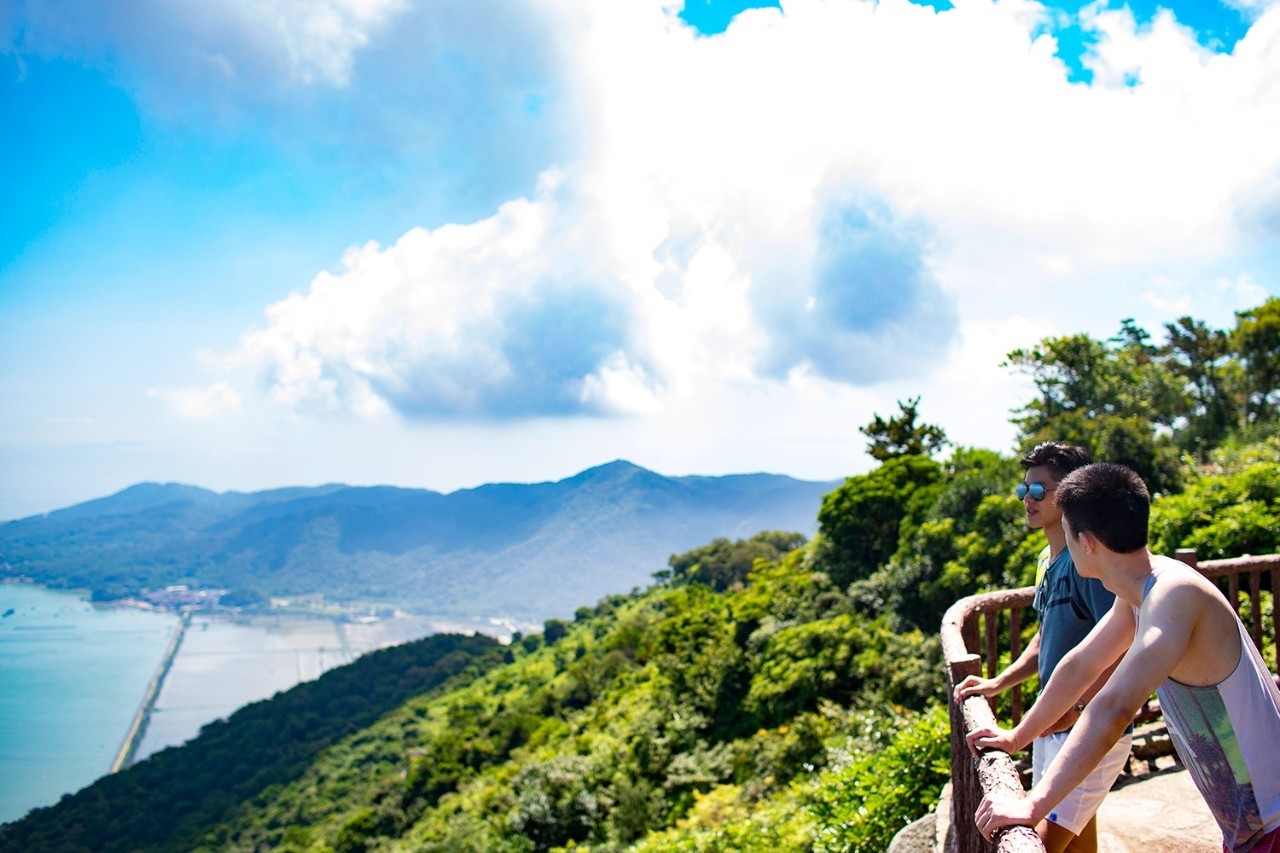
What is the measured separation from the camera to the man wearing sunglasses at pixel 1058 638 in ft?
7.83

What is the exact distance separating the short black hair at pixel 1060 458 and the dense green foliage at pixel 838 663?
262 centimetres

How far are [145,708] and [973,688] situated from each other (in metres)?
153

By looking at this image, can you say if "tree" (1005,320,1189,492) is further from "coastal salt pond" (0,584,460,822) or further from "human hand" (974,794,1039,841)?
"coastal salt pond" (0,584,460,822)

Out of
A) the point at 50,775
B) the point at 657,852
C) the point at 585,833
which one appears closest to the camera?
the point at 657,852

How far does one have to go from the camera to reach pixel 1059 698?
86.9 inches

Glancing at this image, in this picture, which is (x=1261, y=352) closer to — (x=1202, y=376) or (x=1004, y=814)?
(x=1202, y=376)

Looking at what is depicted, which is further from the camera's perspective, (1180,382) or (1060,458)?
(1180,382)

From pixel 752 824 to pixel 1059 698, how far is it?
5.93m

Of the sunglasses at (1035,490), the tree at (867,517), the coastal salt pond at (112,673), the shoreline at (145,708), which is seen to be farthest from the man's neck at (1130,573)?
the coastal salt pond at (112,673)

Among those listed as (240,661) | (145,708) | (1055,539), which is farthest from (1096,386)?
(240,661)

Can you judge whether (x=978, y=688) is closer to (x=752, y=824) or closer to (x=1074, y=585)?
(x=1074, y=585)

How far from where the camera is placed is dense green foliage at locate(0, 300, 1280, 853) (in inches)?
289

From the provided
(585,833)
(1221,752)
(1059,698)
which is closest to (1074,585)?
(1059,698)

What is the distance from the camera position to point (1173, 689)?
1929 mm
